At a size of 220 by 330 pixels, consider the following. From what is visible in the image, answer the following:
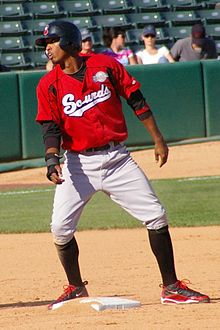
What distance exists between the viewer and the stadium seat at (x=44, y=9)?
20281 millimetres

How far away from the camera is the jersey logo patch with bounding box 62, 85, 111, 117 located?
20.7ft

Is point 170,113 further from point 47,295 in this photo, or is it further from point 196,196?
point 47,295

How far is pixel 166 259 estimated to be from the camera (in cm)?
654

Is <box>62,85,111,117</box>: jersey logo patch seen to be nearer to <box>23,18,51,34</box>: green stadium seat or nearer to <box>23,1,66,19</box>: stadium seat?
<box>23,18,51,34</box>: green stadium seat

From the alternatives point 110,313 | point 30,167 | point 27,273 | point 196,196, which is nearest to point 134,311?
point 110,313

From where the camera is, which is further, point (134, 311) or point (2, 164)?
point (2, 164)

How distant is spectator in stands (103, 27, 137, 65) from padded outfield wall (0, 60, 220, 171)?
25cm

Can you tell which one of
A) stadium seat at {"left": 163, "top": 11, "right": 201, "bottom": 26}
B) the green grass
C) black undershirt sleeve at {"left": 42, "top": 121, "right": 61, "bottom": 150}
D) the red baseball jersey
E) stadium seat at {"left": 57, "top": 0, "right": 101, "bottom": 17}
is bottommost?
the green grass

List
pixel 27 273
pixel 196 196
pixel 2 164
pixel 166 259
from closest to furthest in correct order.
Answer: pixel 166 259, pixel 27 273, pixel 196 196, pixel 2 164

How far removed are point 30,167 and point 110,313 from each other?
32.5ft

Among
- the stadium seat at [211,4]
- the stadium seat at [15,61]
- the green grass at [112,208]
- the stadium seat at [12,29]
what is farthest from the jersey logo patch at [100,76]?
the stadium seat at [211,4]

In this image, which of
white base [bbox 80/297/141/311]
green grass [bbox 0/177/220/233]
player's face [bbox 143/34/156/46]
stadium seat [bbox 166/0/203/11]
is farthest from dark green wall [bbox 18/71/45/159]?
white base [bbox 80/297/141/311]

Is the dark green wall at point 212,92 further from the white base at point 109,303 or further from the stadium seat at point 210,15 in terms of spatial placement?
the white base at point 109,303

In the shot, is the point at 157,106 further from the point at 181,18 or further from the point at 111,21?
the point at 181,18
